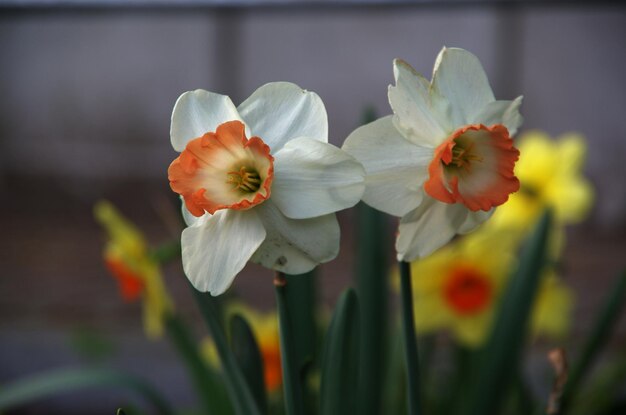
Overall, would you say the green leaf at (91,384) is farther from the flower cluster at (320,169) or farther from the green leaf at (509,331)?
the flower cluster at (320,169)

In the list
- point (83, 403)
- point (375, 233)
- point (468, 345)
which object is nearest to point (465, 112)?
point (375, 233)

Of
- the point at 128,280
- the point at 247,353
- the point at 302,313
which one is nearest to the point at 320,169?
the point at 247,353

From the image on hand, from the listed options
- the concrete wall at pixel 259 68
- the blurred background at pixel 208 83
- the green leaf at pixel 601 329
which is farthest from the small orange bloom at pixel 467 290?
the concrete wall at pixel 259 68

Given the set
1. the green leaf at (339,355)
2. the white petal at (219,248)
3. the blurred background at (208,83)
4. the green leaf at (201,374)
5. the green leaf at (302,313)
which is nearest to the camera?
the white petal at (219,248)

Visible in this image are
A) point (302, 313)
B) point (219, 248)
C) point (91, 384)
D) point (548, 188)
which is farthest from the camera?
point (548, 188)

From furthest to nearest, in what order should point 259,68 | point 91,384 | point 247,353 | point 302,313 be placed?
point 259,68 < point 91,384 < point 302,313 < point 247,353

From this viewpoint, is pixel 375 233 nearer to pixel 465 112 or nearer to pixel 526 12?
pixel 465 112

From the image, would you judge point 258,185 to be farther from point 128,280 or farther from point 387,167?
point 128,280
